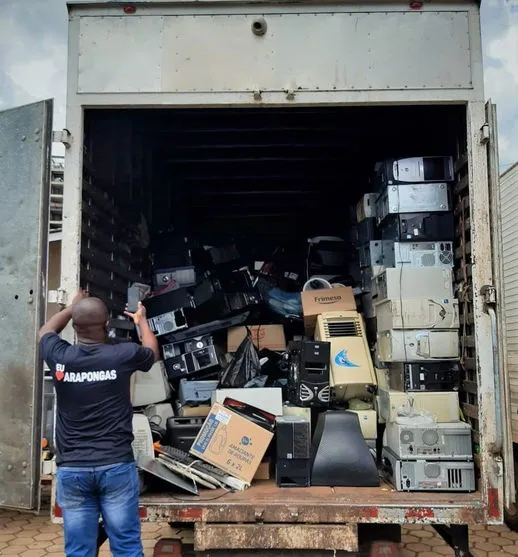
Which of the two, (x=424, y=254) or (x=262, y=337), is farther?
(x=262, y=337)

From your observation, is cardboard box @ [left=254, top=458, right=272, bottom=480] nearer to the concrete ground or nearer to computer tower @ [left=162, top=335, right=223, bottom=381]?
the concrete ground

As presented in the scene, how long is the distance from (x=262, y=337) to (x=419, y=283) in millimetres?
1910

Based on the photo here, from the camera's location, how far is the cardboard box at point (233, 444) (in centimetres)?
360

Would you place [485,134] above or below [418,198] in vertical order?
above

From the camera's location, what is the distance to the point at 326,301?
16.2ft

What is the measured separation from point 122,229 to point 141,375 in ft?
4.03

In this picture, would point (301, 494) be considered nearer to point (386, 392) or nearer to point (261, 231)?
point (386, 392)

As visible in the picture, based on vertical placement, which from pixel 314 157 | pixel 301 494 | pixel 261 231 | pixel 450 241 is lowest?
pixel 301 494

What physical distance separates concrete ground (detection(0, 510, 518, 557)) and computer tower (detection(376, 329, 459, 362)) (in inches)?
62.4

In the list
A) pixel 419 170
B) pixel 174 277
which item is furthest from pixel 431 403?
pixel 174 277

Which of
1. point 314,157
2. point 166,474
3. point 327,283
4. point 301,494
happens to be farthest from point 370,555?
point 314,157

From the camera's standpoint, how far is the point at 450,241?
4.12 m

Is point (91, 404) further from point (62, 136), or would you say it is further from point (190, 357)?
point (190, 357)

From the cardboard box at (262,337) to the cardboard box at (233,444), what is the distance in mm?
1729
